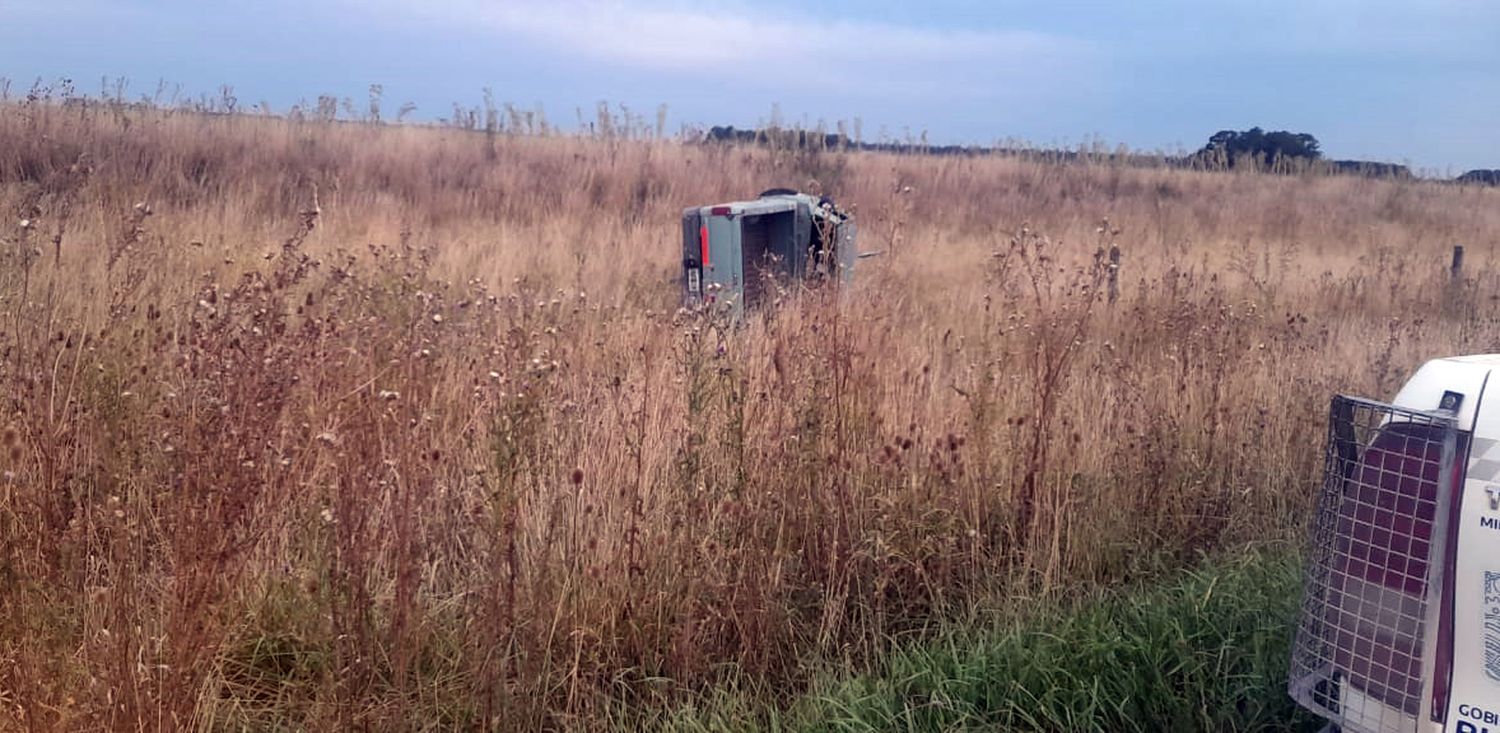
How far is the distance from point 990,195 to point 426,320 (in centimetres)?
1655

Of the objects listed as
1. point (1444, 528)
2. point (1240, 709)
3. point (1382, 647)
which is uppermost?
point (1444, 528)

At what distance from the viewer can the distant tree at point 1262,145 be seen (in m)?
30.1

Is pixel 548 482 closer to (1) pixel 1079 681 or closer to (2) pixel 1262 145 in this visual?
(1) pixel 1079 681

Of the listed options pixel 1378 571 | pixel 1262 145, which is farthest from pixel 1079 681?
pixel 1262 145

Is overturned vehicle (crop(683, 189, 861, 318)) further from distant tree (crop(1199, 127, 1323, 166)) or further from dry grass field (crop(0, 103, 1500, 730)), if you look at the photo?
distant tree (crop(1199, 127, 1323, 166))

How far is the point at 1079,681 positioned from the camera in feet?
11.6

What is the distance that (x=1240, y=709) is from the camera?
355 centimetres

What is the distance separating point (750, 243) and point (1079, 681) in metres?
6.68

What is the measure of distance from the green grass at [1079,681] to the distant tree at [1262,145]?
27652 mm

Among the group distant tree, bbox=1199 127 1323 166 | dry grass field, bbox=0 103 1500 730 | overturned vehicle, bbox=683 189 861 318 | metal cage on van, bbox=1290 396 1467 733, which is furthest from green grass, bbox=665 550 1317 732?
distant tree, bbox=1199 127 1323 166

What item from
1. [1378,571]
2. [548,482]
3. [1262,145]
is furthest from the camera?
[1262,145]

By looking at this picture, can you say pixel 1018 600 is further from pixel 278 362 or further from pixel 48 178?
pixel 48 178

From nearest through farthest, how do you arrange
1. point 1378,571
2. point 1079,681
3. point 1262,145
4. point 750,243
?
point 1378,571 → point 1079,681 → point 750,243 → point 1262,145

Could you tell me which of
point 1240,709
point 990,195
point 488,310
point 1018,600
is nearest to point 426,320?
point 488,310
